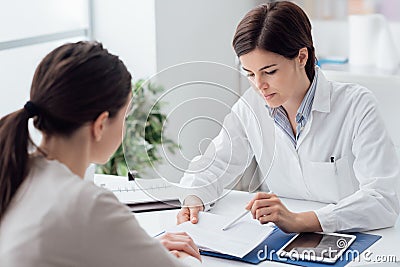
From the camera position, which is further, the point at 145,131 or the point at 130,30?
the point at 130,30

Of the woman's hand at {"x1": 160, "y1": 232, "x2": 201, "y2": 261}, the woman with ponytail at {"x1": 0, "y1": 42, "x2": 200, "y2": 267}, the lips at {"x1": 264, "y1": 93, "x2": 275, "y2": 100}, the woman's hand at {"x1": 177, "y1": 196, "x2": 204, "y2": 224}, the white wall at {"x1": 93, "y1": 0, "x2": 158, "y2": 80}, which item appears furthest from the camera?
the white wall at {"x1": 93, "y1": 0, "x2": 158, "y2": 80}

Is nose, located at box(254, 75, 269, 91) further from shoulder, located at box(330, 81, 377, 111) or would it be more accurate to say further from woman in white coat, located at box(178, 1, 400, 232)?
shoulder, located at box(330, 81, 377, 111)

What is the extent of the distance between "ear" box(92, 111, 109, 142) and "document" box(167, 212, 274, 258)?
46 centimetres

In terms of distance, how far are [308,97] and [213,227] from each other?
50 cm

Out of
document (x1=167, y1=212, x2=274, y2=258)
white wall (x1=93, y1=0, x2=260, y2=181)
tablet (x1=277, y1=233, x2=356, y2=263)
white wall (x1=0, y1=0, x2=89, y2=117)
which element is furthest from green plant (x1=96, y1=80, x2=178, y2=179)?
white wall (x1=93, y1=0, x2=260, y2=181)

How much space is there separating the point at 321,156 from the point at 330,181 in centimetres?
8

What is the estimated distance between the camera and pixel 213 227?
1.76 m

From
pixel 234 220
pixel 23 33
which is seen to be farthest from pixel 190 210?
pixel 23 33

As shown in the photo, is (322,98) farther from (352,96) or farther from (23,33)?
(23,33)

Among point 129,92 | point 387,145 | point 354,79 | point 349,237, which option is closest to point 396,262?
point 349,237

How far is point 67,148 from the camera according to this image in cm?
128

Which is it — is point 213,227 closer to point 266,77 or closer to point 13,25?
point 266,77

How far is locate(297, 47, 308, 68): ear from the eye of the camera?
196 cm

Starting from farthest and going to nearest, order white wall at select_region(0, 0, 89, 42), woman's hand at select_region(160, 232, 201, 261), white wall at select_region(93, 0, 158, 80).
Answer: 1. white wall at select_region(93, 0, 158, 80)
2. white wall at select_region(0, 0, 89, 42)
3. woman's hand at select_region(160, 232, 201, 261)
